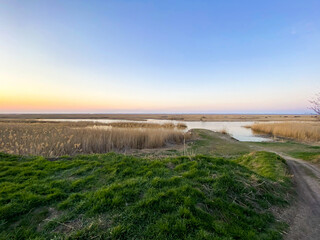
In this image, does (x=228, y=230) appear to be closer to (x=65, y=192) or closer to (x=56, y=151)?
(x=65, y=192)

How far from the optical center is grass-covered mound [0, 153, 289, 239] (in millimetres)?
2588

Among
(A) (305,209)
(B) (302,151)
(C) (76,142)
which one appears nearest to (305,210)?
(A) (305,209)

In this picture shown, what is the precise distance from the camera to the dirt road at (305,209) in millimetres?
3018

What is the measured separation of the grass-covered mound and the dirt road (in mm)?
282

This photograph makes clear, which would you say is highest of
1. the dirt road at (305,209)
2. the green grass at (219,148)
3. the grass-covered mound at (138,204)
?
the grass-covered mound at (138,204)

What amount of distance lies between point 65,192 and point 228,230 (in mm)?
3671

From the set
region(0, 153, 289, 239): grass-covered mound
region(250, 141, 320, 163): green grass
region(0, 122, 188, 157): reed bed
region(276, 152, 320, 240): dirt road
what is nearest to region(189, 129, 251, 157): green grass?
region(250, 141, 320, 163): green grass

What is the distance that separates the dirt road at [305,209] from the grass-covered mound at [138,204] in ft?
0.93

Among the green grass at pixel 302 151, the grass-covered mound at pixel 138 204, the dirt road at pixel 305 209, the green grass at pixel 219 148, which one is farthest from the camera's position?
the green grass at pixel 219 148

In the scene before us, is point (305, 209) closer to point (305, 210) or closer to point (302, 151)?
point (305, 210)

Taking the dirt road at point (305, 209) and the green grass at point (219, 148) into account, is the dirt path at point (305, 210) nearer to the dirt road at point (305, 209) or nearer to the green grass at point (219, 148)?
the dirt road at point (305, 209)

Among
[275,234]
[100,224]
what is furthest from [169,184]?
[275,234]

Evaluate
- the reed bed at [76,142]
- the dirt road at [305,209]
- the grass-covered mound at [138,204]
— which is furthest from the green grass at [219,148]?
the grass-covered mound at [138,204]

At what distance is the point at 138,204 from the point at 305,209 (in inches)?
165
